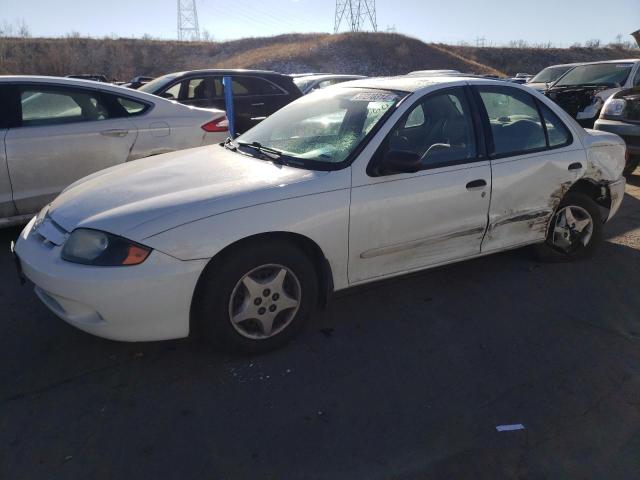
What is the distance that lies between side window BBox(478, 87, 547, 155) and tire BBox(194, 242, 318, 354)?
5.79 ft

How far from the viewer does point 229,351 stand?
2980 millimetres

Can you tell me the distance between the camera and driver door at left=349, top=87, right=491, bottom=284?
3236mm

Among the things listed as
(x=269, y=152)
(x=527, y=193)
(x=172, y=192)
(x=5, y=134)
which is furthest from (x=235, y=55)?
(x=172, y=192)

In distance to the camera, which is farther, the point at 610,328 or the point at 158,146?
the point at 158,146

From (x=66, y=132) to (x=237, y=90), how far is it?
3.99 metres

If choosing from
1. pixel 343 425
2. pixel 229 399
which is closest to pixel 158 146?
pixel 229 399

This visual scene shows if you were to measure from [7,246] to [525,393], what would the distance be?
14.7 ft

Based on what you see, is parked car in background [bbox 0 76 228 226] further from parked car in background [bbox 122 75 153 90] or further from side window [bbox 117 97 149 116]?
parked car in background [bbox 122 75 153 90]

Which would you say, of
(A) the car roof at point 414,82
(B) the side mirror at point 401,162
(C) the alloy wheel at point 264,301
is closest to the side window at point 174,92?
(A) the car roof at point 414,82

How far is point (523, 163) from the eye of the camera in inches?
152

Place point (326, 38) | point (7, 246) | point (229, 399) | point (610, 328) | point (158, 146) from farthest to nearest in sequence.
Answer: point (326, 38)
point (158, 146)
point (7, 246)
point (610, 328)
point (229, 399)

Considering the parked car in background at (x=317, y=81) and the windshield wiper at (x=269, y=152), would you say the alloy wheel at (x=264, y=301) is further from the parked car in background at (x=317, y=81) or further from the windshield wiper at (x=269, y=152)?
the parked car in background at (x=317, y=81)

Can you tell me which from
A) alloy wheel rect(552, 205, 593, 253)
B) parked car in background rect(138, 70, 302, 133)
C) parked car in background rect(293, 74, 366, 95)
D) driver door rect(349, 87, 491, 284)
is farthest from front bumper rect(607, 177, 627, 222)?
parked car in background rect(293, 74, 366, 95)

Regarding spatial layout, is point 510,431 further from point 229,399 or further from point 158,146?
point 158,146
